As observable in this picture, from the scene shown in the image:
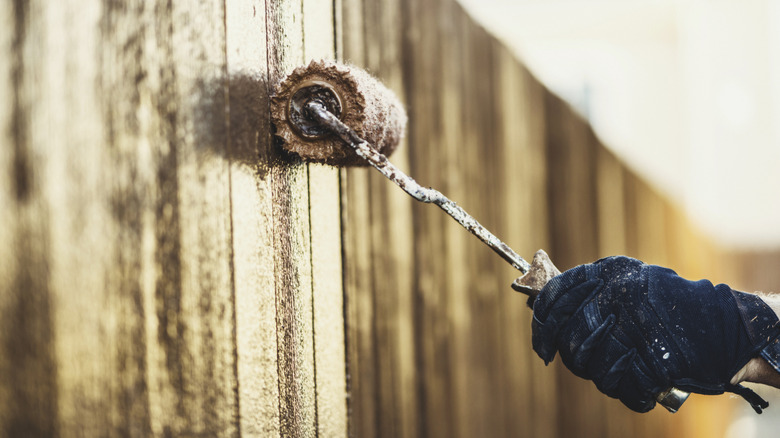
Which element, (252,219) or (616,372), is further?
(616,372)

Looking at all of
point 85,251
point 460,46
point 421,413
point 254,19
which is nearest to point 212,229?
point 85,251

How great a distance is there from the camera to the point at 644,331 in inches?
31.1

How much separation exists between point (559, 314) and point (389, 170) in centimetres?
29

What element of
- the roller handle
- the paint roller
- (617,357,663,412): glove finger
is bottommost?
(617,357,663,412): glove finger

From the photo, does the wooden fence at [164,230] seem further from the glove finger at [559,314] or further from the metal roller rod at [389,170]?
the glove finger at [559,314]

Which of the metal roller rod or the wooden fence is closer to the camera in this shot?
the wooden fence

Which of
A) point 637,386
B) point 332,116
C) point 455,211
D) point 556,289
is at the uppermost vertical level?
point 332,116

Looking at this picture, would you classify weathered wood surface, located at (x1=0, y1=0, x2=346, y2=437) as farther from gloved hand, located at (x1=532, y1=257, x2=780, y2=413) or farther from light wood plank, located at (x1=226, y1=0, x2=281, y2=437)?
gloved hand, located at (x1=532, y1=257, x2=780, y2=413)

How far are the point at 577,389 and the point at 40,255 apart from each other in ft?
8.50

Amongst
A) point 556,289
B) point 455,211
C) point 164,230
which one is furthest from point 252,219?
point 556,289

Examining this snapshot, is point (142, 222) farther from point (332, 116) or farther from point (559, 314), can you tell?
point (559, 314)

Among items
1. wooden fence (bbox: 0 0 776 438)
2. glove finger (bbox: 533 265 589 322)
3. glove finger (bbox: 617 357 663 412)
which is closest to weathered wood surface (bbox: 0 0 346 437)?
wooden fence (bbox: 0 0 776 438)

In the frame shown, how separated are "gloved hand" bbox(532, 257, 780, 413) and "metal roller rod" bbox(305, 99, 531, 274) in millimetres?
85

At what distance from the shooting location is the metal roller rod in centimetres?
71
